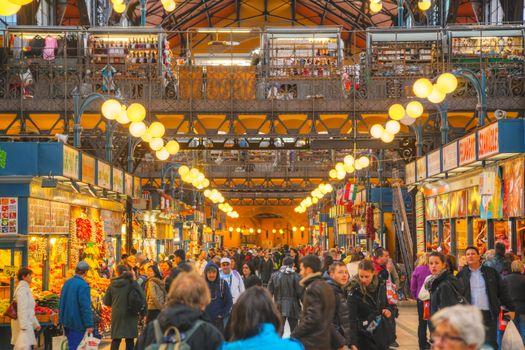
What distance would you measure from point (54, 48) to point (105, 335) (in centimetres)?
1475

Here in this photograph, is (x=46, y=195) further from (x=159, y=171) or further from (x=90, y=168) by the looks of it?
(x=159, y=171)

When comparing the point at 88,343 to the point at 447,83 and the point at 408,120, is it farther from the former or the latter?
the point at 408,120

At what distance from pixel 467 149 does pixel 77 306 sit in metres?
10.1

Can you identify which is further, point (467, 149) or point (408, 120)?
point (408, 120)

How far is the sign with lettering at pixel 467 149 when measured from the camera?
19.3m

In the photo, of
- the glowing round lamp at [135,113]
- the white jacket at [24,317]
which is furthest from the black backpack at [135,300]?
the glowing round lamp at [135,113]

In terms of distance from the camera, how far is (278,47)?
104 ft

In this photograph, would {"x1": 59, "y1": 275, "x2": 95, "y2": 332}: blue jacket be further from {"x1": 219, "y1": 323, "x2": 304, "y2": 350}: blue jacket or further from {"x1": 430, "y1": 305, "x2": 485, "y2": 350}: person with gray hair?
{"x1": 430, "y1": 305, "x2": 485, "y2": 350}: person with gray hair

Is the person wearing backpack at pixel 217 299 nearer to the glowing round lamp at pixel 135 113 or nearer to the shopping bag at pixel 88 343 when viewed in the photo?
the shopping bag at pixel 88 343

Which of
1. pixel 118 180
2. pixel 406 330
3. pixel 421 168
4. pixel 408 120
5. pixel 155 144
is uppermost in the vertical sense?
pixel 408 120

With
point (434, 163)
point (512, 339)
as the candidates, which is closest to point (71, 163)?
point (434, 163)

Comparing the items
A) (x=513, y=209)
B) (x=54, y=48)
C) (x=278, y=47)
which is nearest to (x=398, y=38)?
(x=278, y=47)

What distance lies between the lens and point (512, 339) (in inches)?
470

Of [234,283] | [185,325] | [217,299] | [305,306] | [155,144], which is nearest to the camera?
[185,325]
